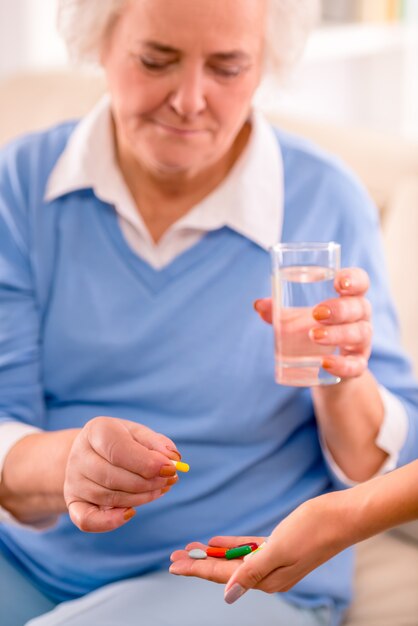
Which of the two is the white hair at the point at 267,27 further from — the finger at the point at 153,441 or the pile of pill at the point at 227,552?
the pile of pill at the point at 227,552

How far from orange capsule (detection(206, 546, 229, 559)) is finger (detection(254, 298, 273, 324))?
267 mm

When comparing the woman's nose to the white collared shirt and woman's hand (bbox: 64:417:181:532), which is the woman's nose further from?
woman's hand (bbox: 64:417:181:532)

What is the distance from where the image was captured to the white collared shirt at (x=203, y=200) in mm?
1270

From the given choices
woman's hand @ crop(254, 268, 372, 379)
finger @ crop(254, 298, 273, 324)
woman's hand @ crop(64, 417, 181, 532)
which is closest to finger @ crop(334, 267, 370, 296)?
woman's hand @ crop(254, 268, 372, 379)

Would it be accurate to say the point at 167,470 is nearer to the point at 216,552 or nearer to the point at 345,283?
the point at 216,552

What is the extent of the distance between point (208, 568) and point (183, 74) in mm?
524

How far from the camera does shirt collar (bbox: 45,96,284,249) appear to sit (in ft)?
4.17

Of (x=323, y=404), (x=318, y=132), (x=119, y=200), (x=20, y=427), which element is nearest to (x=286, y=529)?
(x=323, y=404)

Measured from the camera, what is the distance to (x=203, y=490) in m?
1.20

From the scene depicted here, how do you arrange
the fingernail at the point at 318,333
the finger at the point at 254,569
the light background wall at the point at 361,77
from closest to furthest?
the finger at the point at 254,569 → the fingernail at the point at 318,333 → the light background wall at the point at 361,77

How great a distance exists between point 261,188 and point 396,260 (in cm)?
32

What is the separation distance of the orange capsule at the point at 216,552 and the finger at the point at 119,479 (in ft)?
0.23

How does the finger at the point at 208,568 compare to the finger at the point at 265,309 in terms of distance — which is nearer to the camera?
the finger at the point at 208,568

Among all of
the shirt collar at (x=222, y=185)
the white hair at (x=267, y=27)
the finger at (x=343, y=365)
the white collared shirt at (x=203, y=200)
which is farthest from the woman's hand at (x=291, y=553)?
the white hair at (x=267, y=27)
